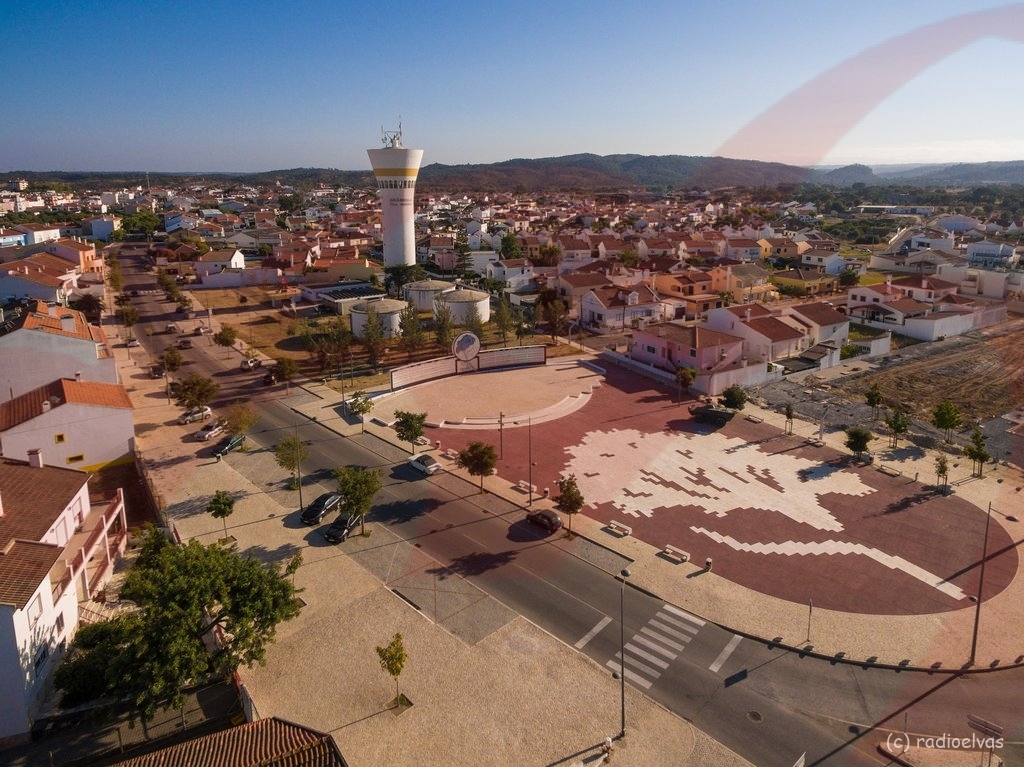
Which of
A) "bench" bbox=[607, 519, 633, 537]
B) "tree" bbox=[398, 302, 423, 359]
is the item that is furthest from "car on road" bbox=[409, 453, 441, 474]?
"tree" bbox=[398, 302, 423, 359]

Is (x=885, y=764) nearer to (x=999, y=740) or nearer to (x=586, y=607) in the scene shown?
(x=999, y=740)

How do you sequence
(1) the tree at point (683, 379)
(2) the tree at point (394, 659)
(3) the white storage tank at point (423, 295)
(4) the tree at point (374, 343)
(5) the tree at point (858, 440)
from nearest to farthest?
1. (2) the tree at point (394, 659)
2. (5) the tree at point (858, 440)
3. (1) the tree at point (683, 379)
4. (4) the tree at point (374, 343)
5. (3) the white storage tank at point (423, 295)

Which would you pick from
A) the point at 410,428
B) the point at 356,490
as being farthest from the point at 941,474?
the point at 356,490

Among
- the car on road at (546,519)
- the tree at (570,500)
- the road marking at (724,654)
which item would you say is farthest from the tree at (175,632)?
the road marking at (724,654)

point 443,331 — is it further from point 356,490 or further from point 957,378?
point 957,378

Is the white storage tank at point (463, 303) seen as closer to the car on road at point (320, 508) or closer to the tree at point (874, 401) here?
the tree at point (874, 401)

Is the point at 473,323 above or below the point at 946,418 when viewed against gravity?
above

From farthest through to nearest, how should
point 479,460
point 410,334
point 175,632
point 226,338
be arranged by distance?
point 226,338, point 410,334, point 479,460, point 175,632
